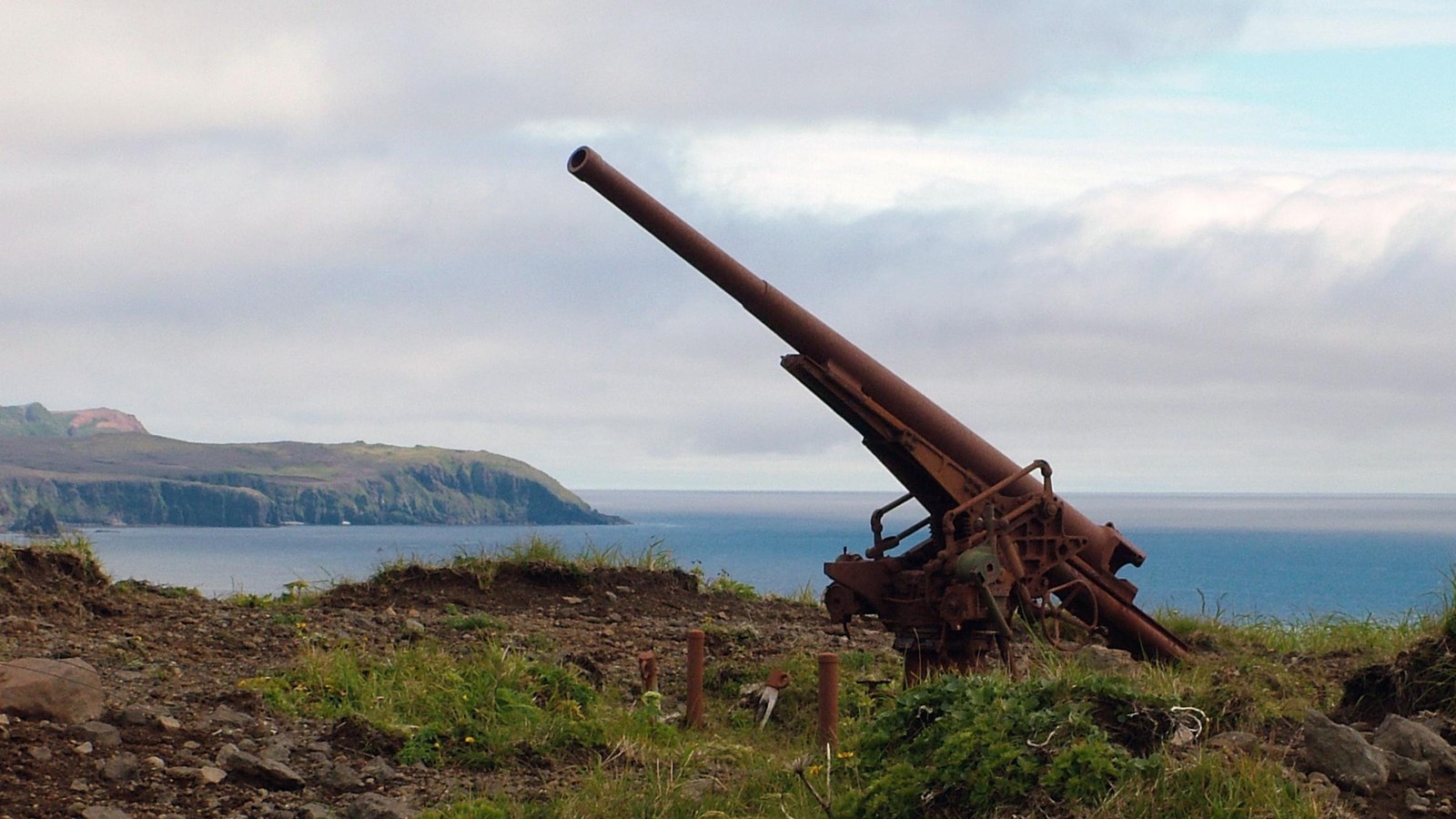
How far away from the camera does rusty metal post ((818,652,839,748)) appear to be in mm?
8852

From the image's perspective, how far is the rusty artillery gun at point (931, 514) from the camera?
398 inches

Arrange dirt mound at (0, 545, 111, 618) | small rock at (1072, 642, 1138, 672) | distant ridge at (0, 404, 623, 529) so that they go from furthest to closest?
1. distant ridge at (0, 404, 623, 529)
2. dirt mound at (0, 545, 111, 618)
3. small rock at (1072, 642, 1138, 672)

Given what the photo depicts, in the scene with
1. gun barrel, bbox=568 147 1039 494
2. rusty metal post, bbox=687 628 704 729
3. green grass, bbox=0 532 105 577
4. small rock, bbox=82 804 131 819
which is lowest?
small rock, bbox=82 804 131 819

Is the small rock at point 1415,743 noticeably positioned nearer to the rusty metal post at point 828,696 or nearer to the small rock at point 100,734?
the rusty metal post at point 828,696

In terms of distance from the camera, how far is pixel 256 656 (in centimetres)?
1015

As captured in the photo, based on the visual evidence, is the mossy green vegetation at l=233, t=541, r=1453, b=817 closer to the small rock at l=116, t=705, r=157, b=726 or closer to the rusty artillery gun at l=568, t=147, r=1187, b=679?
the rusty artillery gun at l=568, t=147, r=1187, b=679

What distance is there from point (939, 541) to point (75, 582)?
649 cm

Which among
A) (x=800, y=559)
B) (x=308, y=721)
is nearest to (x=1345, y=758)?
(x=308, y=721)

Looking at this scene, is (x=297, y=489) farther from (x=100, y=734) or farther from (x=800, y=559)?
(x=100, y=734)

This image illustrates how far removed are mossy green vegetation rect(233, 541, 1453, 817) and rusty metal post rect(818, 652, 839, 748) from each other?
158mm

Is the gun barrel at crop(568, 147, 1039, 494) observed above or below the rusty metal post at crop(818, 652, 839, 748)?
above

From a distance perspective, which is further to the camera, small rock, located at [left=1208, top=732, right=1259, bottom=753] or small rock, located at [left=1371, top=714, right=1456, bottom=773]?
small rock, located at [left=1371, top=714, right=1456, bottom=773]

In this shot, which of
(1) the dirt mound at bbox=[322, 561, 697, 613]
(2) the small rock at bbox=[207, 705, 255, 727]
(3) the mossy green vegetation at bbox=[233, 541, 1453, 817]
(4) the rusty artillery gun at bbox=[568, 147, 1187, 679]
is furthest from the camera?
(1) the dirt mound at bbox=[322, 561, 697, 613]

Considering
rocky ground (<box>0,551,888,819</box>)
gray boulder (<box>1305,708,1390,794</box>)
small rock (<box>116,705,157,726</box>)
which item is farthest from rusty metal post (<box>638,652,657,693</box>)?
gray boulder (<box>1305,708,1390,794</box>)
